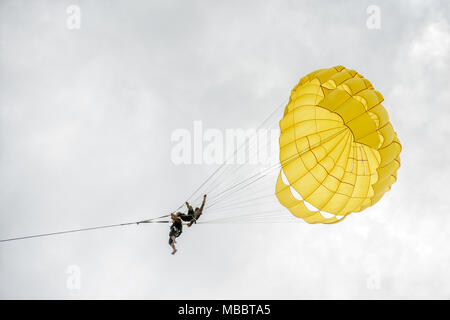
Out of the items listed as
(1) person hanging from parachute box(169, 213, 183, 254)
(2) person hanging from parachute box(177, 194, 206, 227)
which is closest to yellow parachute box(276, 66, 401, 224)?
(2) person hanging from parachute box(177, 194, 206, 227)

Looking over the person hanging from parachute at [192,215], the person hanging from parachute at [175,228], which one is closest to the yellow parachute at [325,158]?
the person hanging from parachute at [192,215]

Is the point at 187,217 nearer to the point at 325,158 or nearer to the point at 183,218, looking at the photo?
the point at 183,218

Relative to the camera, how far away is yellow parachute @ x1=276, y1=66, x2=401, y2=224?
14188 mm

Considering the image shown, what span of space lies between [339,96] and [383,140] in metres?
2.00

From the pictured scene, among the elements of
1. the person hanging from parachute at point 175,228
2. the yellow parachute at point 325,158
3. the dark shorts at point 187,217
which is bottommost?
the person hanging from parachute at point 175,228

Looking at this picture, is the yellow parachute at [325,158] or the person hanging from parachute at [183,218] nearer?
the person hanging from parachute at [183,218]

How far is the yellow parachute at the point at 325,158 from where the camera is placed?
1419cm

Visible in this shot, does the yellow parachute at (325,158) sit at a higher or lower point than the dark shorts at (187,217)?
higher

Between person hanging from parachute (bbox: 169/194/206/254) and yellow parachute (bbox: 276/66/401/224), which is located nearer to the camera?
person hanging from parachute (bbox: 169/194/206/254)

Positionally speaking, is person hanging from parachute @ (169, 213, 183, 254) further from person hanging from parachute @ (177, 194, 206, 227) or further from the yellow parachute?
the yellow parachute

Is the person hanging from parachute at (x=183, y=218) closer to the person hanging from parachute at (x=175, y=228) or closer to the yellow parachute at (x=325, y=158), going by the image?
the person hanging from parachute at (x=175, y=228)
